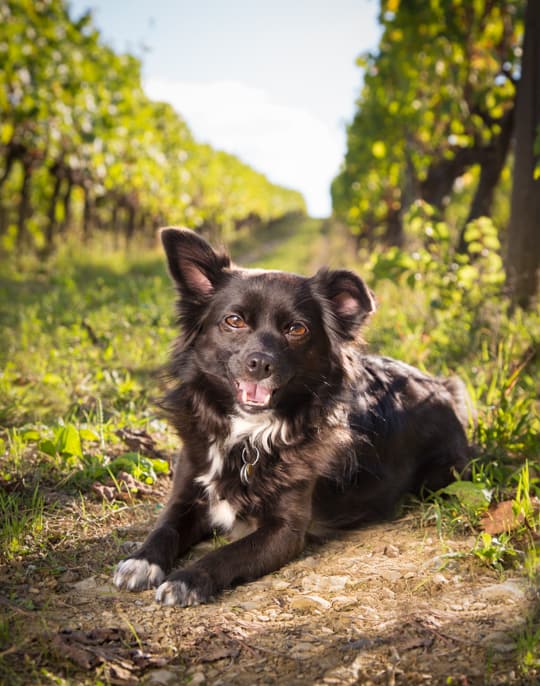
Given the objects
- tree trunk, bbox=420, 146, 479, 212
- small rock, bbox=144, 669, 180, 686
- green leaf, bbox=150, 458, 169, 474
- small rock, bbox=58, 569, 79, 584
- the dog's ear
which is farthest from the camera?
tree trunk, bbox=420, 146, 479, 212

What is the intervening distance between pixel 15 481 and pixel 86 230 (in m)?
14.7

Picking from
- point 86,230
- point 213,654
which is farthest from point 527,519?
point 86,230

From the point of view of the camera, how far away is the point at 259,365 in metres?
3.04

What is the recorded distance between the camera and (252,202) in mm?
36844

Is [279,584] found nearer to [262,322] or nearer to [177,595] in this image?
[177,595]

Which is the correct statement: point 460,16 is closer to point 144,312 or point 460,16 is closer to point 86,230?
point 144,312

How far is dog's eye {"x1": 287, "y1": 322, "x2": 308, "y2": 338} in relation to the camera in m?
3.31

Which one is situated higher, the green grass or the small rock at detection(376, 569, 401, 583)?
the green grass

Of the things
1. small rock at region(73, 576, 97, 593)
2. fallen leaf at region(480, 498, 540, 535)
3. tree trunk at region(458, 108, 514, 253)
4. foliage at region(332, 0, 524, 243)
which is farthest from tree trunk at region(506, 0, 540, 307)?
small rock at region(73, 576, 97, 593)

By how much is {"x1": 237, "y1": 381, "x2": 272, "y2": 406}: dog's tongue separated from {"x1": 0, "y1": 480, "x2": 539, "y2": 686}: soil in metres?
0.81

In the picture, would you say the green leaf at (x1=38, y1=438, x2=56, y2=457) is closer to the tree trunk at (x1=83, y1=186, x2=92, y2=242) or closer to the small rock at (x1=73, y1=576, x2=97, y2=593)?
the small rock at (x1=73, y1=576, x2=97, y2=593)

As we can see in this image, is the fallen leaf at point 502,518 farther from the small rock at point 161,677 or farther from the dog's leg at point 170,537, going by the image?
the small rock at point 161,677

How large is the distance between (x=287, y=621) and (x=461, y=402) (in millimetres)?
2314

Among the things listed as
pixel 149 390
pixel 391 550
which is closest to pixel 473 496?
pixel 391 550
